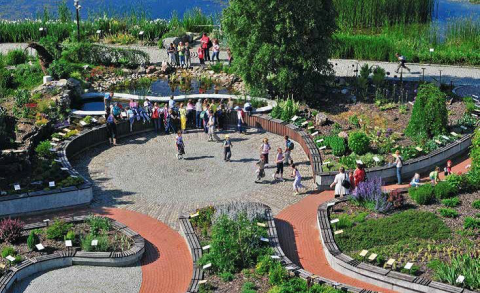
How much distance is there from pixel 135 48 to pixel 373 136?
17305mm

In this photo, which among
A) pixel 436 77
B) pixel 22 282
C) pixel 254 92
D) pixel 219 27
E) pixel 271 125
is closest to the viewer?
pixel 22 282

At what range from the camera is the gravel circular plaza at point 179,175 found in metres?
27.1

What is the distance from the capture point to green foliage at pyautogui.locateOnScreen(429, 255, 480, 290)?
20.6 m

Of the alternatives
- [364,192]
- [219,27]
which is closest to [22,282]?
[364,192]

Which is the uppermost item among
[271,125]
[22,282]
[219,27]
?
[219,27]

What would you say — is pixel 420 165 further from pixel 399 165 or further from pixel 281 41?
pixel 281 41

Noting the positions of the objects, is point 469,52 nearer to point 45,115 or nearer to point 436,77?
point 436,77

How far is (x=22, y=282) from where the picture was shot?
862 inches

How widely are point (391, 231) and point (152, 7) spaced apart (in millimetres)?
41389

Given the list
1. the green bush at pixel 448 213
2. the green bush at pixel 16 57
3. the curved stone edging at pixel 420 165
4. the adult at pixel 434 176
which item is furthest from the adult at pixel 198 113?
the green bush at pixel 16 57

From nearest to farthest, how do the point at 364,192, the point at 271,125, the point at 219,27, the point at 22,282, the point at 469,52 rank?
the point at 22,282 < the point at 364,192 < the point at 271,125 < the point at 469,52 < the point at 219,27

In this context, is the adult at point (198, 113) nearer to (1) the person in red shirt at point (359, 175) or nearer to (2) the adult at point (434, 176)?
(1) the person in red shirt at point (359, 175)

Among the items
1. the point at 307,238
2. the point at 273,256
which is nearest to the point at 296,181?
the point at 307,238

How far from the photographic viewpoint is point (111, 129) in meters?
31.6
